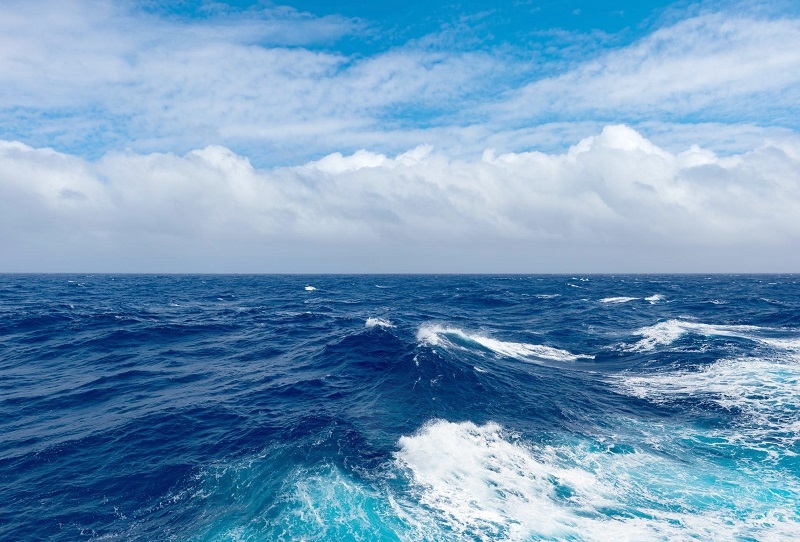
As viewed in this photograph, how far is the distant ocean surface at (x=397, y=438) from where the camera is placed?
15953 millimetres

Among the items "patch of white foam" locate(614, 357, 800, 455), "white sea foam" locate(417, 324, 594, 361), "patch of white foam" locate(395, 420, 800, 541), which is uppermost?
"white sea foam" locate(417, 324, 594, 361)

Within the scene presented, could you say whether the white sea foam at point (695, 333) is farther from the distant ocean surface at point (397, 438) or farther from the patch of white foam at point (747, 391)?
the patch of white foam at point (747, 391)

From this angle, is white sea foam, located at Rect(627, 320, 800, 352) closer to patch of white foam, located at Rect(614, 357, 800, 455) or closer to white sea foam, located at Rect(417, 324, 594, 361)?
patch of white foam, located at Rect(614, 357, 800, 455)

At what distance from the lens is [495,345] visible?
45.2 meters

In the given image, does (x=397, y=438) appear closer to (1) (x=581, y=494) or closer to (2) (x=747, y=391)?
(1) (x=581, y=494)

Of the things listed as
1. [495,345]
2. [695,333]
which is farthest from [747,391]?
[495,345]

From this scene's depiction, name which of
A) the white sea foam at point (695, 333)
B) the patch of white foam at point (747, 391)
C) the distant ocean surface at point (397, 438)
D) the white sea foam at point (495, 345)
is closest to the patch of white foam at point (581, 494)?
the distant ocean surface at point (397, 438)

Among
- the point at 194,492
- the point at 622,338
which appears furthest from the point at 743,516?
the point at 622,338

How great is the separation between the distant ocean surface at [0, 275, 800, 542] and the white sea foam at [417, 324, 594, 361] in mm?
471

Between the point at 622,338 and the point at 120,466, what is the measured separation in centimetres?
4807

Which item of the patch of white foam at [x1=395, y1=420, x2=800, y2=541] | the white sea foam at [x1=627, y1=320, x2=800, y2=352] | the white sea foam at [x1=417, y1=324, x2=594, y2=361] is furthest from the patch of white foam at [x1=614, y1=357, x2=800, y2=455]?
the white sea foam at [x1=417, y1=324, x2=594, y2=361]

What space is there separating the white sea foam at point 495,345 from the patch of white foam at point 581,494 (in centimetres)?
1928

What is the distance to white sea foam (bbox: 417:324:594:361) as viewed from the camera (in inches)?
1634

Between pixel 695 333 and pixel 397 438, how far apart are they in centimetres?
4254
